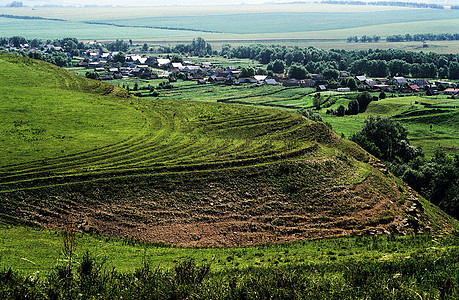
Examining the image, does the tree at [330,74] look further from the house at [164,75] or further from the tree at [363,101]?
the house at [164,75]

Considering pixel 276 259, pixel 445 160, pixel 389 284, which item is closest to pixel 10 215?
pixel 276 259

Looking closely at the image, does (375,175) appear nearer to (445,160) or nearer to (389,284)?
(389,284)

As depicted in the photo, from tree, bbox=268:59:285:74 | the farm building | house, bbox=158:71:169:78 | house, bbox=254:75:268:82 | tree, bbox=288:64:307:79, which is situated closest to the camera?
the farm building

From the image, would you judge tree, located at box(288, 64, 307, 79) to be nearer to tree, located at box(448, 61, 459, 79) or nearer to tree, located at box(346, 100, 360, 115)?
tree, located at box(346, 100, 360, 115)

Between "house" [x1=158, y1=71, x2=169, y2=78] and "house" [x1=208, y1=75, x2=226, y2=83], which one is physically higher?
"house" [x1=158, y1=71, x2=169, y2=78]

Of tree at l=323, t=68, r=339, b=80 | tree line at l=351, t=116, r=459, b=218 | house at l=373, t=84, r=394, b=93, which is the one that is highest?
tree at l=323, t=68, r=339, b=80

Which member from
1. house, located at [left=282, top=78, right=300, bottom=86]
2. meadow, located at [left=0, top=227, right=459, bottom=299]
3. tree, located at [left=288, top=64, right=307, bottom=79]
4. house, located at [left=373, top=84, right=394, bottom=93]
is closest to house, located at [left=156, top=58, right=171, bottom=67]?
tree, located at [left=288, top=64, right=307, bottom=79]

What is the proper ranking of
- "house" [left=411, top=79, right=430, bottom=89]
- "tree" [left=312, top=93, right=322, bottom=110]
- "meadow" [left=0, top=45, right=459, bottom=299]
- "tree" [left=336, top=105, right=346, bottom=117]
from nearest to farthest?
"meadow" [left=0, top=45, right=459, bottom=299] < "tree" [left=336, top=105, right=346, bottom=117] < "tree" [left=312, top=93, right=322, bottom=110] < "house" [left=411, top=79, right=430, bottom=89]

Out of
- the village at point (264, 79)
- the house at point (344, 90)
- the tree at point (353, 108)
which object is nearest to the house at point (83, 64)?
the village at point (264, 79)

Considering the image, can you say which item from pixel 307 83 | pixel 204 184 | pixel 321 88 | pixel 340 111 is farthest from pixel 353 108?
pixel 204 184
